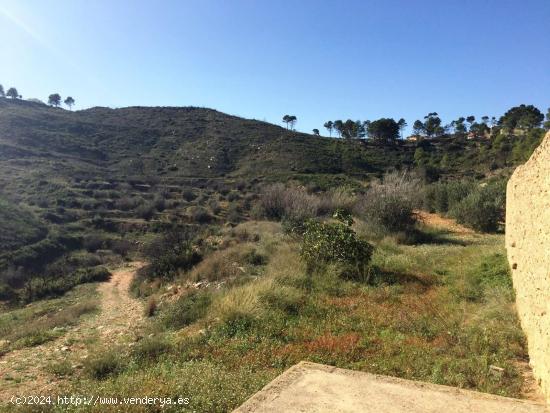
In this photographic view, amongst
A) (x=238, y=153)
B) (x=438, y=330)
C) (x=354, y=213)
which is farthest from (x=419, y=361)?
(x=238, y=153)

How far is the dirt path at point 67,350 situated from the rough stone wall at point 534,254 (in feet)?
20.8

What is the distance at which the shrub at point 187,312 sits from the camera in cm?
906

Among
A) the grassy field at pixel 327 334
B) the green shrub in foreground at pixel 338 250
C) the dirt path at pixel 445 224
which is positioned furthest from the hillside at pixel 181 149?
the grassy field at pixel 327 334

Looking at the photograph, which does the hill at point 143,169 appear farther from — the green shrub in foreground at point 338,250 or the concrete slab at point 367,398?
the concrete slab at point 367,398

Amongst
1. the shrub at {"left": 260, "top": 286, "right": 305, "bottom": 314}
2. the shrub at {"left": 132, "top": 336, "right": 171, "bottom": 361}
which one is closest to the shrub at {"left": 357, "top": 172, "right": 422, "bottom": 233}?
the shrub at {"left": 260, "top": 286, "right": 305, "bottom": 314}

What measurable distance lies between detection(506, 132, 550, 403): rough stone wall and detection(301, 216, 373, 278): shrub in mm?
4063

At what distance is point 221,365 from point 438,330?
11.3 feet

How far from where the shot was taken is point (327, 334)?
7.00m

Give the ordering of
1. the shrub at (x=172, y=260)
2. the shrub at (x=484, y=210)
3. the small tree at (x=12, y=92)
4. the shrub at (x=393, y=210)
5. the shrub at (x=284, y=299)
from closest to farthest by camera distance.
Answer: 1. the shrub at (x=284, y=299)
2. the shrub at (x=172, y=260)
3. the shrub at (x=393, y=210)
4. the shrub at (x=484, y=210)
5. the small tree at (x=12, y=92)

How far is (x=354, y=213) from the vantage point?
21578 millimetres

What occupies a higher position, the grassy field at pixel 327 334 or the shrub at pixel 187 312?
the grassy field at pixel 327 334

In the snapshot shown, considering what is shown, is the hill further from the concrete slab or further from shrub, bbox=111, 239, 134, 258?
the concrete slab

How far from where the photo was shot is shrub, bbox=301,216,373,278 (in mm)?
10930

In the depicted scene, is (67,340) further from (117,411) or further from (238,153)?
(238,153)
